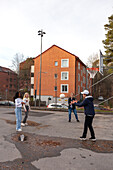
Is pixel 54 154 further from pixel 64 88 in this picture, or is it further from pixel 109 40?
pixel 64 88

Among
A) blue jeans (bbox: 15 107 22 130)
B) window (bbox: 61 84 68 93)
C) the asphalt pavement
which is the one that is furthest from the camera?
window (bbox: 61 84 68 93)

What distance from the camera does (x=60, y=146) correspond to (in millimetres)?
4375

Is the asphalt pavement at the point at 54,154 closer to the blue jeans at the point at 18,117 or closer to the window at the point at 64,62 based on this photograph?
the blue jeans at the point at 18,117

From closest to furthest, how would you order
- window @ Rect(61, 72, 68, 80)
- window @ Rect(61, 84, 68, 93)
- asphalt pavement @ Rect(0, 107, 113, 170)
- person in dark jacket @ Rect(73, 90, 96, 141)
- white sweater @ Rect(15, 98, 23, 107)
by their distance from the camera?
asphalt pavement @ Rect(0, 107, 113, 170)
person in dark jacket @ Rect(73, 90, 96, 141)
white sweater @ Rect(15, 98, 23, 107)
window @ Rect(61, 84, 68, 93)
window @ Rect(61, 72, 68, 80)

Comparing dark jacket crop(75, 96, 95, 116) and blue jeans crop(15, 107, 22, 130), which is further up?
dark jacket crop(75, 96, 95, 116)

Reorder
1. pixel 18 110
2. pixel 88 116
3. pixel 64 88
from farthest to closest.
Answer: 1. pixel 64 88
2. pixel 18 110
3. pixel 88 116

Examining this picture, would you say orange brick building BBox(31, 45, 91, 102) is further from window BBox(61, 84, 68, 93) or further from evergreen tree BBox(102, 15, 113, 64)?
evergreen tree BBox(102, 15, 113, 64)

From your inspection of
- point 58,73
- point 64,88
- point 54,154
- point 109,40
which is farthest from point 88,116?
point 58,73

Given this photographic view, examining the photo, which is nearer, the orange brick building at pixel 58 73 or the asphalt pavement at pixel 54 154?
the asphalt pavement at pixel 54 154

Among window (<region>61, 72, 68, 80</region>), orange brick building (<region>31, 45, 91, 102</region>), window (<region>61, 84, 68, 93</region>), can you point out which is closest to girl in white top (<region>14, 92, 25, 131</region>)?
orange brick building (<region>31, 45, 91, 102</region>)

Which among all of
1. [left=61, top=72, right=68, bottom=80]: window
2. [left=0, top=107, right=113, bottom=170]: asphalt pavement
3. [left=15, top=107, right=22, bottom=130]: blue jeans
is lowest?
[left=0, top=107, right=113, bottom=170]: asphalt pavement

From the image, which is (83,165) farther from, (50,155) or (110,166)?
(50,155)

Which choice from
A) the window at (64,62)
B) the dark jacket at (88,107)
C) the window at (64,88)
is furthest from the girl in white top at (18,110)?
the window at (64,62)

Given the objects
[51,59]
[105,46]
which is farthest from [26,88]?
[105,46]
